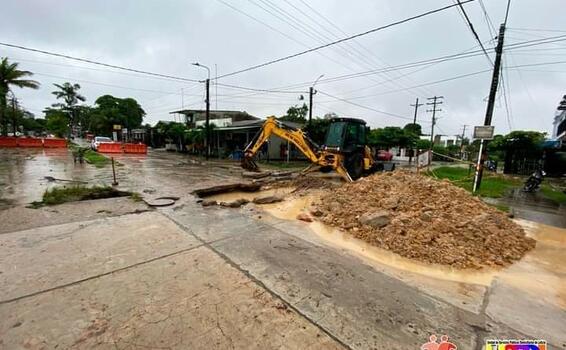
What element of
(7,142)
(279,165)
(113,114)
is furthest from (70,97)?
(279,165)

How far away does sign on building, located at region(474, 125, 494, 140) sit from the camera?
9.59 m

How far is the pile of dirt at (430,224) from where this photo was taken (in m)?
4.53

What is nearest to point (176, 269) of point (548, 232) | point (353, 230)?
point (353, 230)

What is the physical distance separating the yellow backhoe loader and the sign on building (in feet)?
13.9

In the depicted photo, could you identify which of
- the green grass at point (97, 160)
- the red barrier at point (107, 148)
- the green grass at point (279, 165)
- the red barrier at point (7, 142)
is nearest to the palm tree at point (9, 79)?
the red barrier at point (7, 142)

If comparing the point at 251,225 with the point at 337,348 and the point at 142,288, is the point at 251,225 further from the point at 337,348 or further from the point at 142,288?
the point at 337,348

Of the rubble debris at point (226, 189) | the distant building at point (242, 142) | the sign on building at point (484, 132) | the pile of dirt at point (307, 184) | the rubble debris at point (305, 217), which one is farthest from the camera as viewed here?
the distant building at point (242, 142)

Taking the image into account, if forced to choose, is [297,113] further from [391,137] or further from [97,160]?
[97,160]

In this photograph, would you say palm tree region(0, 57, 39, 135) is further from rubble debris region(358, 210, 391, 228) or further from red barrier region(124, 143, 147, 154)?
rubble debris region(358, 210, 391, 228)

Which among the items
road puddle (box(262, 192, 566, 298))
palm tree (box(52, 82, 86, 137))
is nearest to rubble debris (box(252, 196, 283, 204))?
road puddle (box(262, 192, 566, 298))

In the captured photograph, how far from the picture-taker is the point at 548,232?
6121 millimetres

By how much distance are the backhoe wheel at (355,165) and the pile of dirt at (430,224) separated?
4316 millimetres

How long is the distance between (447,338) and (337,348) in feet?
3.66

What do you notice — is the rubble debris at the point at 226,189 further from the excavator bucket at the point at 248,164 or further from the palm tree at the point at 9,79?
the palm tree at the point at 9,79
